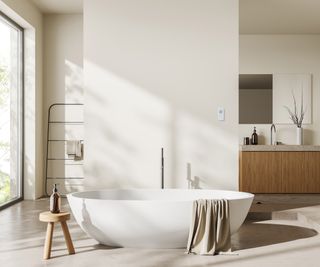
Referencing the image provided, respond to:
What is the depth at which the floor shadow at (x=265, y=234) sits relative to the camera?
5.16 m

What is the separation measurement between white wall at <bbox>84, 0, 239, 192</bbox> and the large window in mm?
1444

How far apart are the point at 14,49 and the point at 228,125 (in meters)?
3.33

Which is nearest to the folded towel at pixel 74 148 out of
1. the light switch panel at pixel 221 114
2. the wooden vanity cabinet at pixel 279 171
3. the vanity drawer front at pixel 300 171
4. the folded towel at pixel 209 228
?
the wooden vanity cabinet at pixel 279 171

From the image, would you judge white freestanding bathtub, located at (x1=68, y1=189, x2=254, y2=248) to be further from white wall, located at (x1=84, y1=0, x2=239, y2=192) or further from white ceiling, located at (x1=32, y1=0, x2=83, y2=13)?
white ceiling, located at (x1=32, y1=0, x2=83, y2=13)

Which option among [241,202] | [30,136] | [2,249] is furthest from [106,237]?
[30,136]

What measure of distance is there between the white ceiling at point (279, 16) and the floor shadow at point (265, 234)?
2945mm

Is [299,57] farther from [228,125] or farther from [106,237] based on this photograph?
[106,237]

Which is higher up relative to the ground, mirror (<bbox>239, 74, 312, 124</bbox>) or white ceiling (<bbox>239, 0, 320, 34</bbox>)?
white ceiling (<bbox>239, 0, 320, 34</bbox>)

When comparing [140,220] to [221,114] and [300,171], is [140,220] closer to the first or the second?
[221,114]

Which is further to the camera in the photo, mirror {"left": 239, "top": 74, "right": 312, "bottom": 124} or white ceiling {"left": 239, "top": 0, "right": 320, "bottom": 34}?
mirror {"left": 239, "top": 74, "right": 312, "bottom": 124}

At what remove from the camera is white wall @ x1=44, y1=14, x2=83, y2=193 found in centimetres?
876

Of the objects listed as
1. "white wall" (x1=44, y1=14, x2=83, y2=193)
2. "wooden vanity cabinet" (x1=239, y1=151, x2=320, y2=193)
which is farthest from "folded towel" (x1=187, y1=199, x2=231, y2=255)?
"white wall" (x1=44, y1=14, x2=83, y2=193)

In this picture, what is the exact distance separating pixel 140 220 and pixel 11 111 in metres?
3.71

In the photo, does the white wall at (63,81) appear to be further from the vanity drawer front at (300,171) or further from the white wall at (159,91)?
the vanity drawer front at (300,171)
